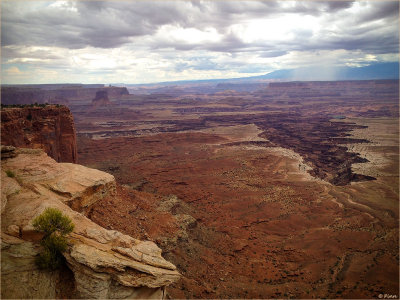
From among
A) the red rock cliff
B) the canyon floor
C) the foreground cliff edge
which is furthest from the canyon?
the red rock cliff

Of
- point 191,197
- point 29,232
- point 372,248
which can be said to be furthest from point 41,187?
point 372,248

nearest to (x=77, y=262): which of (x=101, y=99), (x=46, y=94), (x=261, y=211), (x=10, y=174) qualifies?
(x=10, y=174)

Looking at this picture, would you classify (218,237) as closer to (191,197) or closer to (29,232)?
(191,197)

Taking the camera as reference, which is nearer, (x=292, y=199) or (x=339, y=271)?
(x=339, y=271)

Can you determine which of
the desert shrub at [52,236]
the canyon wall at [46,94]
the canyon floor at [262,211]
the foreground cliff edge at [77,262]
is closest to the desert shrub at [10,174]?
the foreground cliff edge at [77,262]

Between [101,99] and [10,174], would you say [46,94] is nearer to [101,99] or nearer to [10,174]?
[101,99]

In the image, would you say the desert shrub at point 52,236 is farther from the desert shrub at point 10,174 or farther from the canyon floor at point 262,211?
the canyon floor at point 262,211
